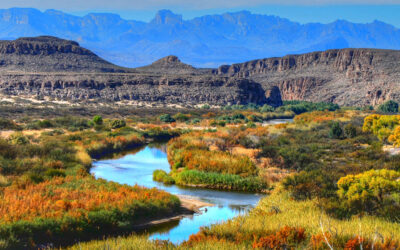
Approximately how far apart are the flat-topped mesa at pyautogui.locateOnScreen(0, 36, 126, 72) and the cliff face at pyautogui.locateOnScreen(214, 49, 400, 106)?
49162mm

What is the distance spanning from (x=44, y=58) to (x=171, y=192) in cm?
10170

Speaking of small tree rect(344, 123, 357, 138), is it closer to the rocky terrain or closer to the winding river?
the winding river

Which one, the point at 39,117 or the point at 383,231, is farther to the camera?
the point at 39,117

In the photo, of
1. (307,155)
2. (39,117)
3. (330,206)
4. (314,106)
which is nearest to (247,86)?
(314,106)

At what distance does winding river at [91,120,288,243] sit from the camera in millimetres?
17938

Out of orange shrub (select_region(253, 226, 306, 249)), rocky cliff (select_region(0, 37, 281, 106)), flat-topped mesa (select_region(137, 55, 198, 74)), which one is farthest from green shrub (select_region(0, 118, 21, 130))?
flat-topped mesa (select_region(137, 55, 198, 74))

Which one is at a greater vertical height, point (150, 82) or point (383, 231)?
point (150, 82)

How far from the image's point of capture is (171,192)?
24.3m

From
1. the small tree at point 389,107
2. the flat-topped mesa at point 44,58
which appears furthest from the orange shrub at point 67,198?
the flat-topped mesa at point 44,58

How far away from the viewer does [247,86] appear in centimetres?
11025

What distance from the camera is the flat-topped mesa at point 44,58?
11200 cm

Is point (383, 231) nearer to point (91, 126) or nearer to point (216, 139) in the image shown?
point (216, 139)

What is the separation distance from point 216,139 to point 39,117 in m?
30.6

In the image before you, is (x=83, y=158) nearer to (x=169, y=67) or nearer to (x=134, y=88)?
(x=134, y=88)
